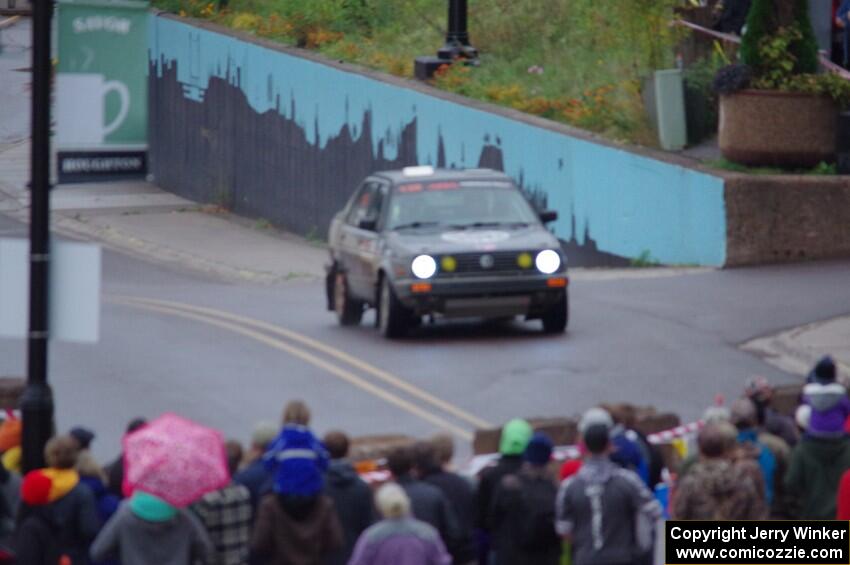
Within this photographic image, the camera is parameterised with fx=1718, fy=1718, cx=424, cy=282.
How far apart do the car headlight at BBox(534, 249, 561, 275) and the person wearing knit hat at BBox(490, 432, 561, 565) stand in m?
9.19

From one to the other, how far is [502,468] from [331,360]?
27.8 feet

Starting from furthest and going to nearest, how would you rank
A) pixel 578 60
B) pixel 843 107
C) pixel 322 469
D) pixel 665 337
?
pixel 578 60 → pixel 843 107 → pixel 665 337 → pixel 322 469

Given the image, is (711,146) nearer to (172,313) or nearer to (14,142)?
(172,313)

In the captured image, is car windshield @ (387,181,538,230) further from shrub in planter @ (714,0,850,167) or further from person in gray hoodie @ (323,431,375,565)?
person in gray hoodie @ (323,431,375,565)

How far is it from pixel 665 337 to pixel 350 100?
1536 cm

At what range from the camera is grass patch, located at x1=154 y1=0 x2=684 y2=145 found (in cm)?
2788

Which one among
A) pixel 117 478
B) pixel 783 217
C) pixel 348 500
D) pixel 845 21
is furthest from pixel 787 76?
pixel 117 478

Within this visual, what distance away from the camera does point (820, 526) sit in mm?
9992

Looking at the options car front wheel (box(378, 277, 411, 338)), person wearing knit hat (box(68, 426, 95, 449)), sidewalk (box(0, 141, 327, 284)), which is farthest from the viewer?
sidewalk (box(0, 141, 327, 284))

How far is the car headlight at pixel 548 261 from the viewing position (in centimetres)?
1834

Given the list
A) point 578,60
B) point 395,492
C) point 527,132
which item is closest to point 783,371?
point 395,492

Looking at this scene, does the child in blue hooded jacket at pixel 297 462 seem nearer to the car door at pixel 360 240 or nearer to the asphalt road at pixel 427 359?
the asphalt road at pixel 427 359

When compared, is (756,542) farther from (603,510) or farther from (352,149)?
(352,149)

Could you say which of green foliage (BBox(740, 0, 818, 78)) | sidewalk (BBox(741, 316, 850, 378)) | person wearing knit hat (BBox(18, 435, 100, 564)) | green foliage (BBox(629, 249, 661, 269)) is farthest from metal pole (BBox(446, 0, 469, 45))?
person wearing knit hat (BBox(18, 435, 100, 564))
